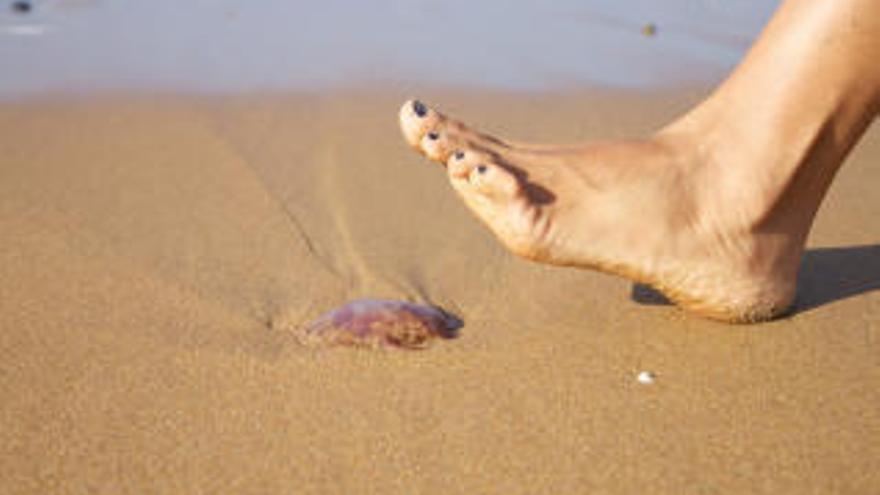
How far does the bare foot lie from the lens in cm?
199

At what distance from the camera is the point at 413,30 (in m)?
4.92

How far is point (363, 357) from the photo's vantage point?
74.8 inches

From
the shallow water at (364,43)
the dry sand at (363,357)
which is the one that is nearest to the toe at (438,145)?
the dry sand at (363,357)

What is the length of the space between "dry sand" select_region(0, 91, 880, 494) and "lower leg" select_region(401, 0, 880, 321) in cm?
13

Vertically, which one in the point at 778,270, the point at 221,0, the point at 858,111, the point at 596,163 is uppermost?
the point at 858,111

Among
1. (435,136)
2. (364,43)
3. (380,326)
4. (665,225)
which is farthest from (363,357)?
(364,43)

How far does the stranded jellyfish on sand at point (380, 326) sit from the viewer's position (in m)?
1.95

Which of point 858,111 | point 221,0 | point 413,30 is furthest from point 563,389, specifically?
point 221,0

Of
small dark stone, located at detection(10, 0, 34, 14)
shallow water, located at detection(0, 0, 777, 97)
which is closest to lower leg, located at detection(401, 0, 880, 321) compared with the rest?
shallow water, located at detection(0, 0, 777, 97)

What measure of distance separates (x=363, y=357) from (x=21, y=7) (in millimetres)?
4152

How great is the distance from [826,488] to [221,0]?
4685 mm

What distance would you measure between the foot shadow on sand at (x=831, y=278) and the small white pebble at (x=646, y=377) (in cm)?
36

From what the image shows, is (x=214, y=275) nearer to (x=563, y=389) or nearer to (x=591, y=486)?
(x=563, y=389)

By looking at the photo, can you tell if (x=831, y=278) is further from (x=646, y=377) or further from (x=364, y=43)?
(x=364, y=43)
